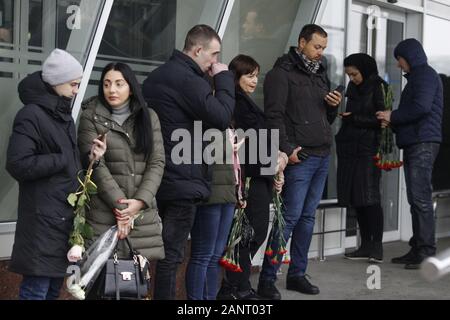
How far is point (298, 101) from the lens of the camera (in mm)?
5828

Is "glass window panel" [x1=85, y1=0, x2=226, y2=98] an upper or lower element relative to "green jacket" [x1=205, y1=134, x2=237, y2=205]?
upper

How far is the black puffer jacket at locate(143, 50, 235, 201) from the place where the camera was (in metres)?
4.42

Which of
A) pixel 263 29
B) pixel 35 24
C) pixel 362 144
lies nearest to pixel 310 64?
pixel 263 29

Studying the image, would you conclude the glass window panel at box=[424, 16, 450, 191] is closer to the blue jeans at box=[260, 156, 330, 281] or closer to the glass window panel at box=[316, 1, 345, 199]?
the glass window panel at box=[316, 1, 345, 199]

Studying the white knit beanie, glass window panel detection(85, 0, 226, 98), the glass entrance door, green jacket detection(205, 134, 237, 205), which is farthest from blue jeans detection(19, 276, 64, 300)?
the glass entrance door

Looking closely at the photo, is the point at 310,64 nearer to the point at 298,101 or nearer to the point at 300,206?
the point at 298,101

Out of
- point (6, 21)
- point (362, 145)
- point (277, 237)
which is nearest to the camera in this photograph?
point (6, 21)

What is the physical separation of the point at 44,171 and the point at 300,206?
8.37ft

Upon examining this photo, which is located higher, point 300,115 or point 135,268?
point 300,115

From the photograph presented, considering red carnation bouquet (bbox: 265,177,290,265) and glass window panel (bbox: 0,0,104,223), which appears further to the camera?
red carnation bouquet (bbox: 265,177,290,265)

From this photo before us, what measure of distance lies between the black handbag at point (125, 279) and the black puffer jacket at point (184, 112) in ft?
1.82
